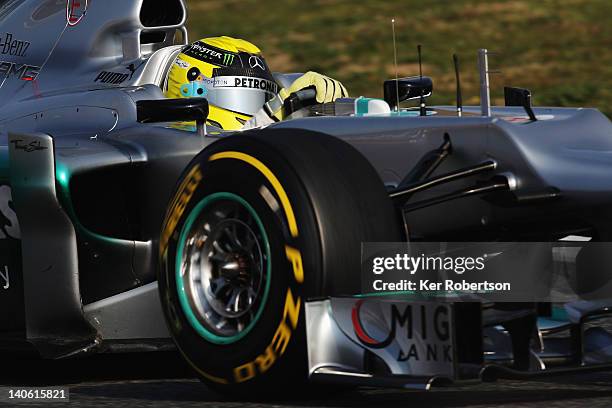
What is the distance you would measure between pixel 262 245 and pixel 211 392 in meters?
0.73

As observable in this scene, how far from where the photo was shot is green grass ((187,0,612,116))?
17641 mm

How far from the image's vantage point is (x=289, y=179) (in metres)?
4.77

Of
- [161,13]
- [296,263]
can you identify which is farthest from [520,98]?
[161,13]

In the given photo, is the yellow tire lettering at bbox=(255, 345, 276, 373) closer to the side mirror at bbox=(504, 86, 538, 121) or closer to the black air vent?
the side mirror at bbox=(504, 86, 538, 121)

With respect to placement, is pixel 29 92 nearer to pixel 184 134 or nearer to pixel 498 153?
pixel 184 134

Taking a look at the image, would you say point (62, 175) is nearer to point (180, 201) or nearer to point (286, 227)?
point (180, 201)

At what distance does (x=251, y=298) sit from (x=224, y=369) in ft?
0.84

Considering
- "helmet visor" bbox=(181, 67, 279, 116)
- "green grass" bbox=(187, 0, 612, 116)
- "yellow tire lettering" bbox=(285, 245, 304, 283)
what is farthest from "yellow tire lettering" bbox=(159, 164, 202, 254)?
"green grass" bbox=(187, 0, 612, 116)

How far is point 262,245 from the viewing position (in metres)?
4.89

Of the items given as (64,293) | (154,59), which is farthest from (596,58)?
(64,293)

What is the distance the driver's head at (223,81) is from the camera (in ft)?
22.2

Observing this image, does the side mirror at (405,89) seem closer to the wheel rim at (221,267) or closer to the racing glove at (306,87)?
the racing glove at (306,87)

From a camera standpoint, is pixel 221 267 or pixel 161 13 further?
pixel 161 13

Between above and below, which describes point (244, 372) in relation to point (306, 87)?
below
